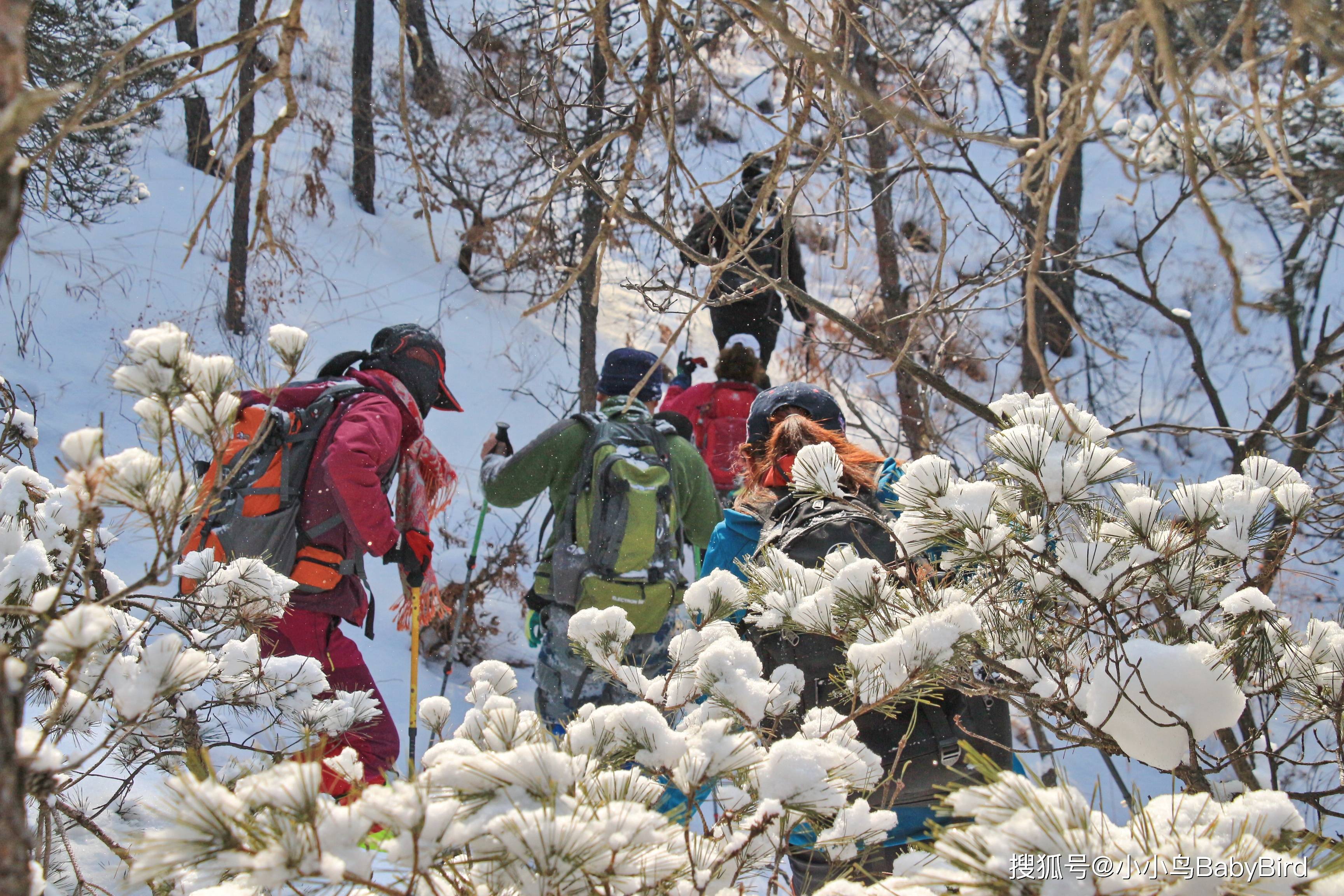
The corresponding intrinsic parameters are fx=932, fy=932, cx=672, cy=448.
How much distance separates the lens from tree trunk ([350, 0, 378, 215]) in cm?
920

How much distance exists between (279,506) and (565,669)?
1.20 metres

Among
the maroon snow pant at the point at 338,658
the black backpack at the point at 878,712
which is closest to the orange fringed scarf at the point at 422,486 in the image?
the maroon snow pant at the point at 338,658

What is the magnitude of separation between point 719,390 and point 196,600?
11.7ft

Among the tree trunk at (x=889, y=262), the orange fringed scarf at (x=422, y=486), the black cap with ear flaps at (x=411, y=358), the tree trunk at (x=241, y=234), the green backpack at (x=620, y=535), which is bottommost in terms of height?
the green backpack at (x=620, y=535)

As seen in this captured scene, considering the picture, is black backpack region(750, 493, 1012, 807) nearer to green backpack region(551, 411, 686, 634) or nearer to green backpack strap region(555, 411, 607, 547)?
green backpack region(551, 411, 686, 634)

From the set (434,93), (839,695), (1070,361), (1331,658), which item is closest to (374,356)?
(839,695)

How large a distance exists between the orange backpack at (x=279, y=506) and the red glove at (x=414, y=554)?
17.3 inches

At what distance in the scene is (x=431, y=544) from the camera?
12.7ft

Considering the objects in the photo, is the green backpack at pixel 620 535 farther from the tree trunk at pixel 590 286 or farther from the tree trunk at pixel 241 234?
the tree trunk at pixel 241 234

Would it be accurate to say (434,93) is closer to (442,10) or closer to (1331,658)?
(442,10)

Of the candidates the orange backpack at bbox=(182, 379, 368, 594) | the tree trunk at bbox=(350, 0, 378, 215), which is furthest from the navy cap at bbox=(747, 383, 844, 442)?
the tree trunk at bbox=(350, 0, 378, 215)

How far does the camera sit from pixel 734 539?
277 cm

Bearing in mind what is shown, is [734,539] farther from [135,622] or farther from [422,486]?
[422,486]

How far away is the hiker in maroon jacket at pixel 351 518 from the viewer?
10.5 ft
